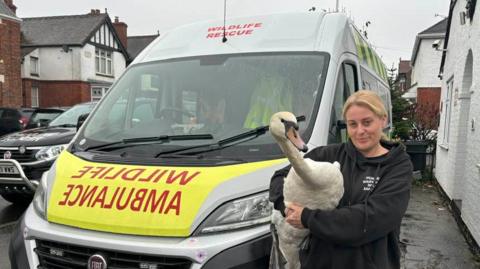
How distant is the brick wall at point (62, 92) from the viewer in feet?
99.4

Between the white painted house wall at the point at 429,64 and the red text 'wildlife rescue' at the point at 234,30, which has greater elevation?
the white painted house wall at the point at 429,64

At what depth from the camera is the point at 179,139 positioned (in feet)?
10.2

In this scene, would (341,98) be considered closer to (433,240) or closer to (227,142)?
(227,142)

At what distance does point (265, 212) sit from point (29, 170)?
4909mm

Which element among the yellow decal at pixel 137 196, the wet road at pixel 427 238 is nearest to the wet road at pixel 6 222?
the wet road at pixel 427 238

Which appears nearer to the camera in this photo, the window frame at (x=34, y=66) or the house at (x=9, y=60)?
the house at (x=9, y=60)

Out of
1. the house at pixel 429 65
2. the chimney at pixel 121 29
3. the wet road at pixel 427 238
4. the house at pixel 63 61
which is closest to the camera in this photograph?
the wet road at pixel 427 238

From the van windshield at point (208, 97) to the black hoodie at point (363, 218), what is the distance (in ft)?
3.37

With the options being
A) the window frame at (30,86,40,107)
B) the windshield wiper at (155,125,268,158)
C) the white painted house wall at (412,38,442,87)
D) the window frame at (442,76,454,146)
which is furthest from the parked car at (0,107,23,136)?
the white painted house wall at (412,38,442,87)

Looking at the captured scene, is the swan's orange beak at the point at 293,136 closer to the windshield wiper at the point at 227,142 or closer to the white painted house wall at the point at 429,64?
the windshield wiper at the point at 227,142

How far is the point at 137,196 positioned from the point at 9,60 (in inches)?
939

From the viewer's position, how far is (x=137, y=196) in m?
2.56

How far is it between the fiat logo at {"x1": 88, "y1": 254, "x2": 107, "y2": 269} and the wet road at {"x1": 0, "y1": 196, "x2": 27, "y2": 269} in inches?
100

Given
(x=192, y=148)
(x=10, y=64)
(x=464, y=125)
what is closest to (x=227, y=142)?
(x=192, y=148)
